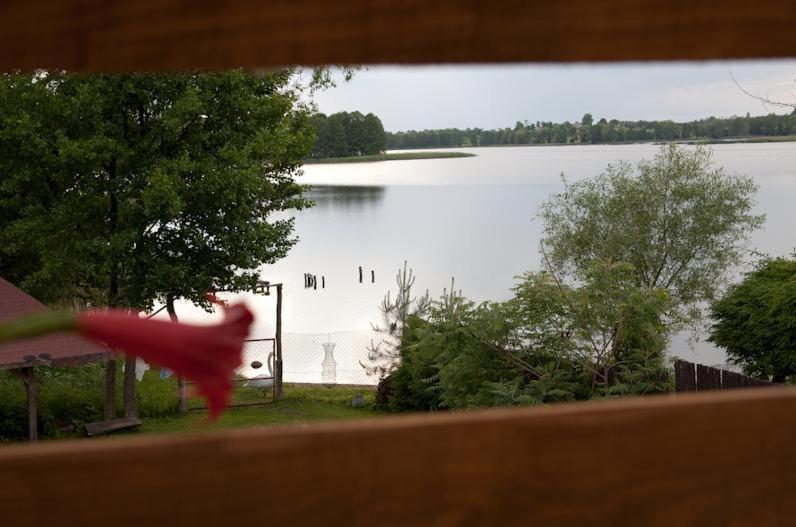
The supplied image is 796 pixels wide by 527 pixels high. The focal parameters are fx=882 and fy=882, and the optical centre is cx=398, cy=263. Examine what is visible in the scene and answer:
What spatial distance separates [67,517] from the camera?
0.44 metres

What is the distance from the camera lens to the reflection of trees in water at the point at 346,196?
63.9 metres

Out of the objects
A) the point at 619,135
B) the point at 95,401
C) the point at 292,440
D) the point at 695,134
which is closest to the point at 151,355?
the point at 292,440

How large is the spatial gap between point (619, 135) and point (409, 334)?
30.3 metres

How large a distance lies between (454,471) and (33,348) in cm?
1042

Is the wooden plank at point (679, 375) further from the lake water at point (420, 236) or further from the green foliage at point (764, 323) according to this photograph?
the lake water at point (420, 236)

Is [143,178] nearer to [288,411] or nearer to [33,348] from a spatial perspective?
[33,348]

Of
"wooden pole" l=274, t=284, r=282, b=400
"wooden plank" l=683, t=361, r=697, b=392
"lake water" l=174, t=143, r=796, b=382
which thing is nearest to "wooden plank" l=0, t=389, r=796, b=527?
"lake water" l=174, t=143, r=796, b=382

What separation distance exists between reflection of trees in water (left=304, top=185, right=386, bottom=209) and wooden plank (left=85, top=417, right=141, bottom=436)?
156ft

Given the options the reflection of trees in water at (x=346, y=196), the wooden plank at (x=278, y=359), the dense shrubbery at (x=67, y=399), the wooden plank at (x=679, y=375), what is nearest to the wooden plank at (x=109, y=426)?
the dense shrubbery at (x=67, y=399)

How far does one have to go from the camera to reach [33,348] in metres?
10.0

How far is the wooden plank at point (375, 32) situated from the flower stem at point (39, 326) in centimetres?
17

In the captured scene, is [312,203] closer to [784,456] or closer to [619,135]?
[784,456]

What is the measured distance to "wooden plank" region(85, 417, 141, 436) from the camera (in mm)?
13094

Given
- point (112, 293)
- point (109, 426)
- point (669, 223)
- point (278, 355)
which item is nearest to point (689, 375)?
point (109, 426)
